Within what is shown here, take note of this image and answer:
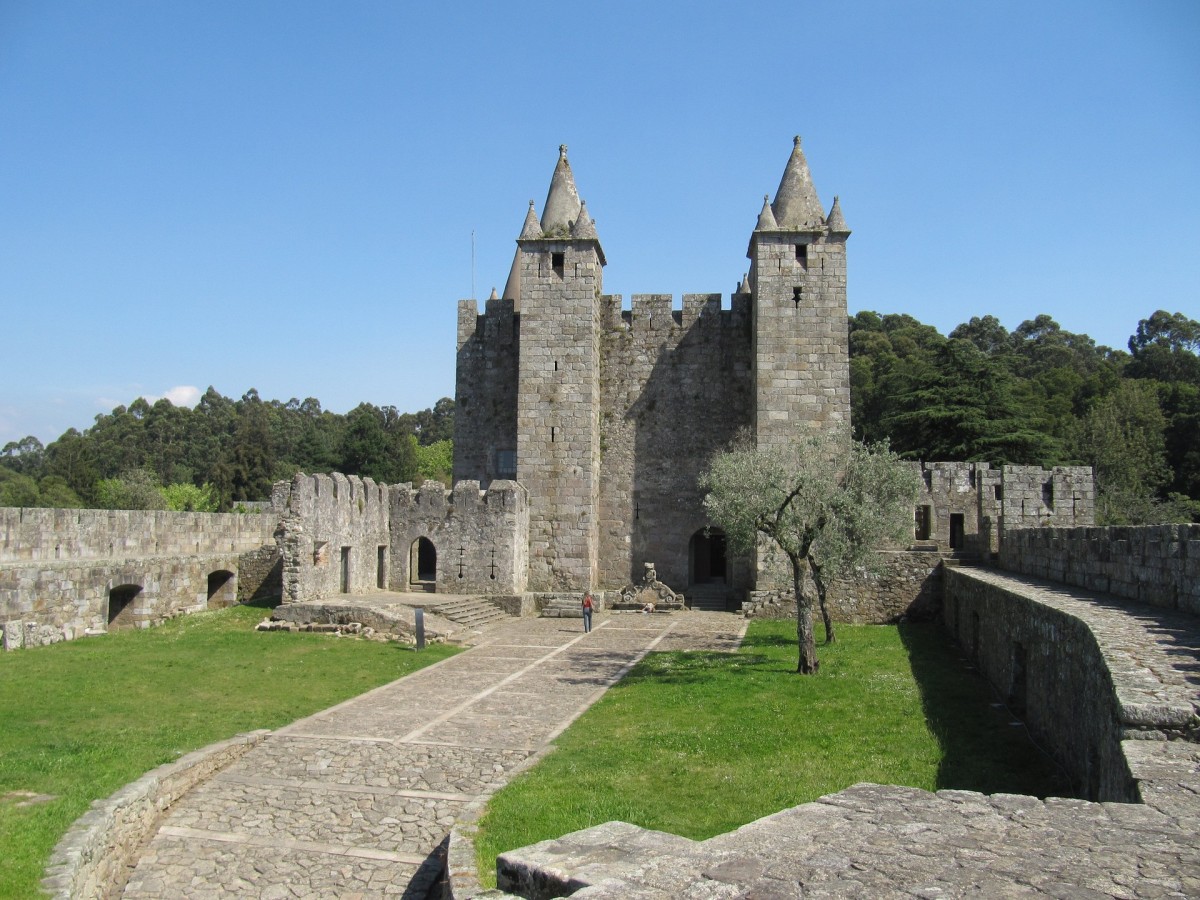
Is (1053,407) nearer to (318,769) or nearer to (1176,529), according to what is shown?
(1176,529)

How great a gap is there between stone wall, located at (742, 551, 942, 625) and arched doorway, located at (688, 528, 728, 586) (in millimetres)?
6515

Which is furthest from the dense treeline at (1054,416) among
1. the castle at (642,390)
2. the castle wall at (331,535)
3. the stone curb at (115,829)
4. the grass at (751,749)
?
the stone curb at (115,829)

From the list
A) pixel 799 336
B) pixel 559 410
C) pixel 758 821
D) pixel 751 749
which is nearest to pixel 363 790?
pixel 751 749

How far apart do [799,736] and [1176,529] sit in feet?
15.9

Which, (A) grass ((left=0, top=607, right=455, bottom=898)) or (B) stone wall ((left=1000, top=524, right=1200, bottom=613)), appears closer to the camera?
(A) grass ((left=0, top=607, right=455, bottom=898))

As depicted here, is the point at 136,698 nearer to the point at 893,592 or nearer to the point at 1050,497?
the point at 893,592

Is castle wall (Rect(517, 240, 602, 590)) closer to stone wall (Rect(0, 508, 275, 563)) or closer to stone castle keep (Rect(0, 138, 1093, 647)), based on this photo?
stone castle keep (Rect(0, 138, 1093, 647))

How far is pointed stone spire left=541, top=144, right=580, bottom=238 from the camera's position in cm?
2750

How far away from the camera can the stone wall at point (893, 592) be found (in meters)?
22.7

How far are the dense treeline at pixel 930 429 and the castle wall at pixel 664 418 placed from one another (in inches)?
550

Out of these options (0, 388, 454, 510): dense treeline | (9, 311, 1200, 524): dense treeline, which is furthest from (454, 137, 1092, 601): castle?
(0, 388, 454, 510): dense treeline

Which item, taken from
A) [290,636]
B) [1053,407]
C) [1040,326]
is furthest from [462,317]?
[1040,326]

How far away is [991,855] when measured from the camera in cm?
401

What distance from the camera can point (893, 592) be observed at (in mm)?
22781
